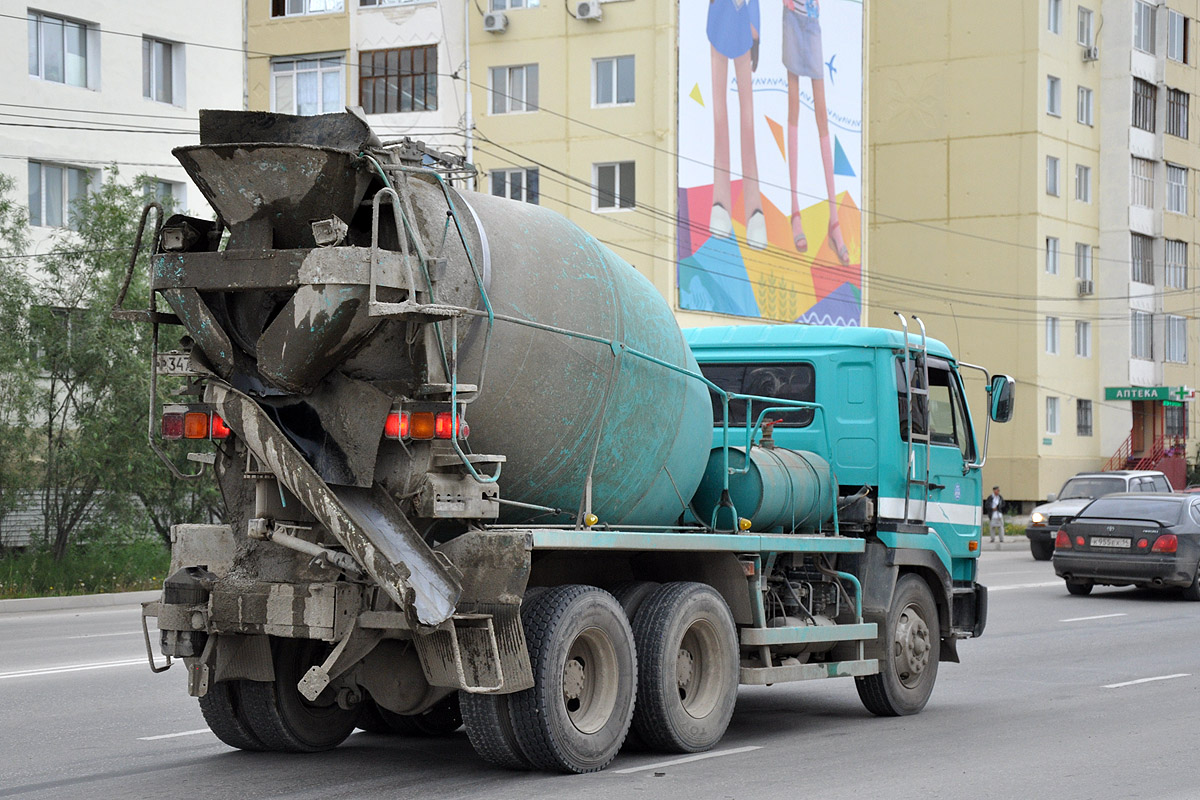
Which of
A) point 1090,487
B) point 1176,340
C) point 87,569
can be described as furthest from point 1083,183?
point 87,569

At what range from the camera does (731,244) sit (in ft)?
141

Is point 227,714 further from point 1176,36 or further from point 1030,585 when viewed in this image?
point 1176,36

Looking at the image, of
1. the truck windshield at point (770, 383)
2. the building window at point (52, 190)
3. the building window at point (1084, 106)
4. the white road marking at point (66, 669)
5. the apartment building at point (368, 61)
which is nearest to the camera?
the truck windshield at point (770, 383)

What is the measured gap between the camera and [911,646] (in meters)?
11.4

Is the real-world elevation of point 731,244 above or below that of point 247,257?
above

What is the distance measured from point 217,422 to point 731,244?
3574cm

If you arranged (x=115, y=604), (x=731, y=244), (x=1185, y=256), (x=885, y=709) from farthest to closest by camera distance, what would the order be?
(x=1185, y=256) → (x=731, y=244) → (x=115, y=604) → (x=885, y=709)

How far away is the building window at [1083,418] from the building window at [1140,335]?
9.68 feet

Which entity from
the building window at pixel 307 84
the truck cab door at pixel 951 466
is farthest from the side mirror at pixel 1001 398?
the building window at pixel 307 84

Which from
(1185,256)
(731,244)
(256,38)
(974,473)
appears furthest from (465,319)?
(1185,256)

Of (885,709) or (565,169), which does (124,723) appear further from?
(565,169)

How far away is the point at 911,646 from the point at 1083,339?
4874cm

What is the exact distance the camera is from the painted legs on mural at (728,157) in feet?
140

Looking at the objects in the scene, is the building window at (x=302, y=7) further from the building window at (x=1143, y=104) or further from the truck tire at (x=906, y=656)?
the truck tire at (x=906, y=656)
